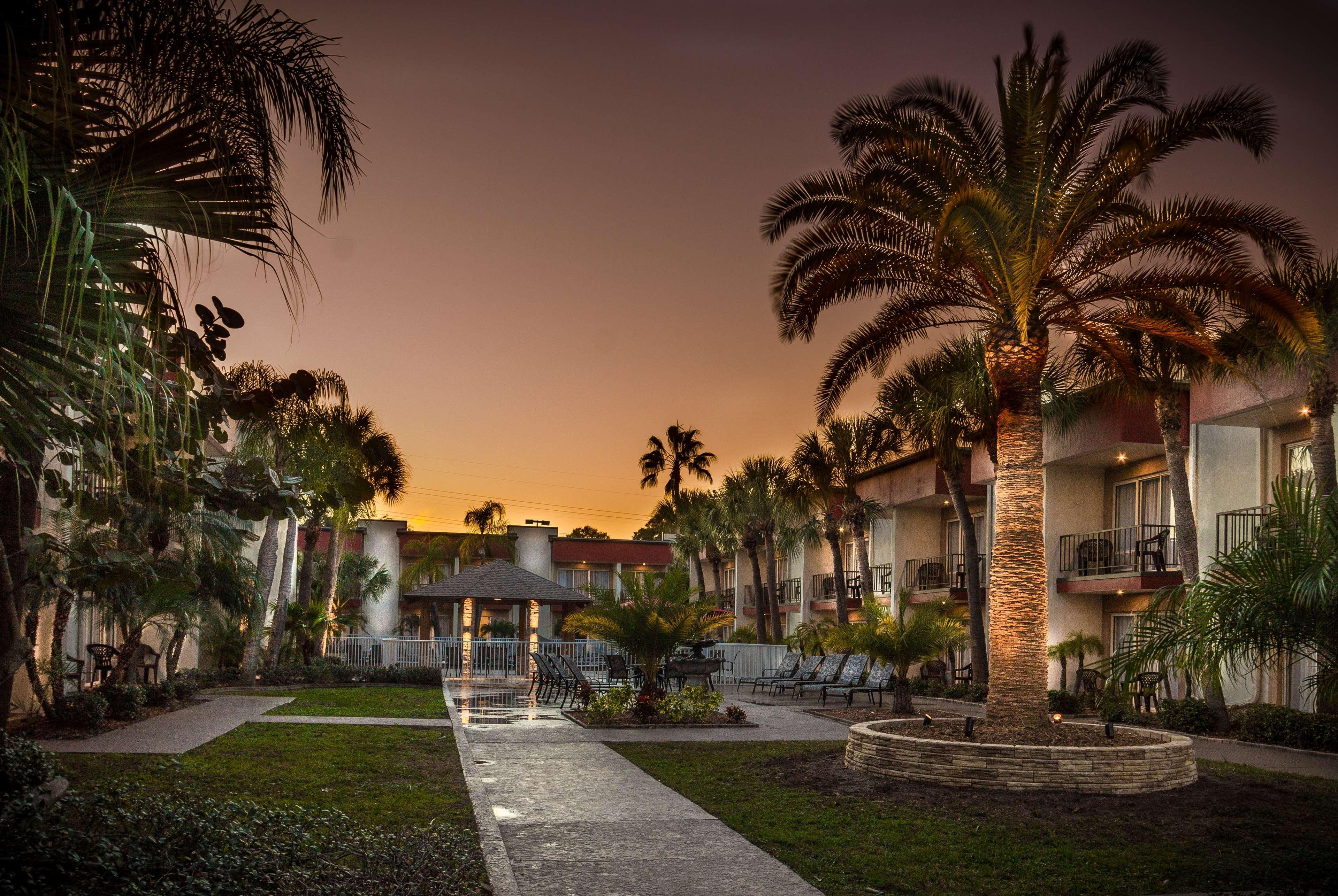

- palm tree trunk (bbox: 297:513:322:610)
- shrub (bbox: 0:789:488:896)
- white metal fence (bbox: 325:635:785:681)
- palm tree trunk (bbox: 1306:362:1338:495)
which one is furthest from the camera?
white metal fence (bbox: 325:635:785:681)

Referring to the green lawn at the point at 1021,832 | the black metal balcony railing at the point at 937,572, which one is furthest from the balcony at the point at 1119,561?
the green lawn at the point at 1021,832

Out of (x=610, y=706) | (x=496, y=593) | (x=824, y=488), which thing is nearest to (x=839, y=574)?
(x=824, y=488)

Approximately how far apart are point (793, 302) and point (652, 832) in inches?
307

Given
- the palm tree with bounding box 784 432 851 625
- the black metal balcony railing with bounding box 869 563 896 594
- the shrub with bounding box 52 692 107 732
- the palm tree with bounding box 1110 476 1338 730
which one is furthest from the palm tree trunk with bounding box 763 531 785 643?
the palm tree with bounding box 1110 476 1338 730

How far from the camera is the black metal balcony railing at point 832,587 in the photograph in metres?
37.2

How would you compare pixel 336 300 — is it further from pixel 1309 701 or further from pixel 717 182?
pixel 1309 701

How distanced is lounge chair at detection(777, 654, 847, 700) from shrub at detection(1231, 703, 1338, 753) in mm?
8759

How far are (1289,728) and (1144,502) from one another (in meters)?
9.61

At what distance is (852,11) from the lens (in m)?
15.4

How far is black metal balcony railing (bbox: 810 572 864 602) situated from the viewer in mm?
37188

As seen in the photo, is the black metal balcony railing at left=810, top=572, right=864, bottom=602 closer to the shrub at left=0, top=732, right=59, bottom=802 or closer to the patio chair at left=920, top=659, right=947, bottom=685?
the patio chair at left=920, top=659, right=947, bottom=685

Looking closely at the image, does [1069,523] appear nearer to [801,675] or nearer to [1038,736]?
[801,675]

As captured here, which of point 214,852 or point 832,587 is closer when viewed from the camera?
point 214,852

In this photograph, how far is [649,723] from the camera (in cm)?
1745
